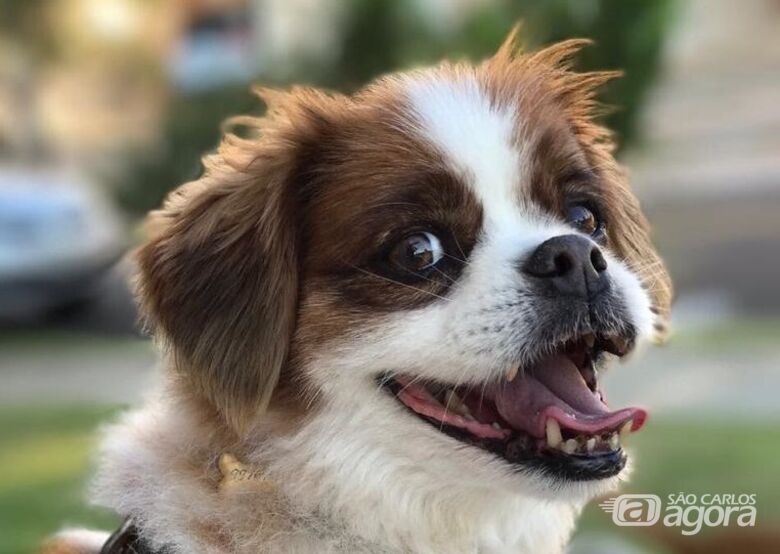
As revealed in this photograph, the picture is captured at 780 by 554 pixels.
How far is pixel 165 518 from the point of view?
183 cm

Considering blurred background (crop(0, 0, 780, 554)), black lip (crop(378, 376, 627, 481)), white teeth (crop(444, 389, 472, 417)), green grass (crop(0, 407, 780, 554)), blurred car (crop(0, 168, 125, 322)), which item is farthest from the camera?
blurred car (crop(0, 168, 125, 322))

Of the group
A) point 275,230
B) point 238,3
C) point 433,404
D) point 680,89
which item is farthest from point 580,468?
point 238,3

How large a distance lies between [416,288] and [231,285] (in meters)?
0.39

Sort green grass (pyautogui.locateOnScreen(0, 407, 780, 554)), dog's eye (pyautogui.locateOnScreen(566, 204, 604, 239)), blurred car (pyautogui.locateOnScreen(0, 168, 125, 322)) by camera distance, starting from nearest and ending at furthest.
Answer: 1. dog's eye (pyautogui.locateOnScreen(566, 204, 604, 239))
2. green grass (pyautogui.locateOnScreen(0, 407, 780, 554))
3. blurred car (pyautogui.locateOnScreen(0, 168, 125, 322))

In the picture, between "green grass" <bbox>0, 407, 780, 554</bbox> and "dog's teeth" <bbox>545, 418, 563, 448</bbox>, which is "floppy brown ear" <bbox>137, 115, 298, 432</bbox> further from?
"green grass" <bbox>0, 407, 780, 554</bbox>

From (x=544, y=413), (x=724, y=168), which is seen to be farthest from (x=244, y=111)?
(x=544, y=413)

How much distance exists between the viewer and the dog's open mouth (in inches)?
69.4

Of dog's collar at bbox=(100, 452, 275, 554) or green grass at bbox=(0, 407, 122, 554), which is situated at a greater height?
green grass at bbox=(0, 407, 122, 554)

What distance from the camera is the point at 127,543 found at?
1.85 m

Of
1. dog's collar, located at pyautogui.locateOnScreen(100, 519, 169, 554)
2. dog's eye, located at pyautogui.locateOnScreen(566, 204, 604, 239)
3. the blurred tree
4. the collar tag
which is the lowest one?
dog's collar, located at pyautogui.locateOnScreen(100, 519, 169, 554)

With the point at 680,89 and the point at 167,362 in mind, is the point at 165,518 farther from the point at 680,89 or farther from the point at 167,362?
the point at 680,89

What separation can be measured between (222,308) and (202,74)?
4.70m

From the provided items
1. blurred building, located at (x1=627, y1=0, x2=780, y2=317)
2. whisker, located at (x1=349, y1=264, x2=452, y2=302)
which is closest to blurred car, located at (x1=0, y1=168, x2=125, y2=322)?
blurred building, located at (x1=627, y1=0, x2=780, y2=317)

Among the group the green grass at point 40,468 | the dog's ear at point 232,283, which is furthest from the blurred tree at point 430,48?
the dog's ear at point 232,283
